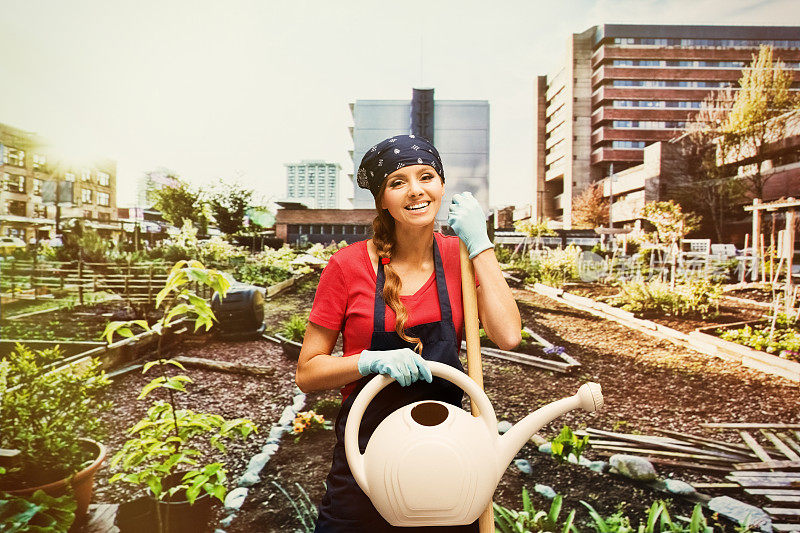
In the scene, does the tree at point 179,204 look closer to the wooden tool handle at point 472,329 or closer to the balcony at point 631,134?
the wooden tool handle at point 472,329

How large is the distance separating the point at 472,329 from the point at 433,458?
1.15ft

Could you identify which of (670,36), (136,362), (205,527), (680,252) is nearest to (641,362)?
(680,252)

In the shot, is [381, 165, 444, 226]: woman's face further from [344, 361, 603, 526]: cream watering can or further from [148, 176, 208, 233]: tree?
[148, 176, 208, 233]: tree

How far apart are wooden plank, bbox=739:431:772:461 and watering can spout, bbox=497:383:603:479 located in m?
1.77

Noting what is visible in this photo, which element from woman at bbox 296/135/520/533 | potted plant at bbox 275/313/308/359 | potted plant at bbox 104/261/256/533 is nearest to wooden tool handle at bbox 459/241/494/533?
woman at bbox 296/135/520/533

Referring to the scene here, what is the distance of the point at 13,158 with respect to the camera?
264 cm

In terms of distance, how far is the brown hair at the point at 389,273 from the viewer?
4.13ft

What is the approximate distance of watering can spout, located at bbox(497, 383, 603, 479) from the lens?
43.2 inches

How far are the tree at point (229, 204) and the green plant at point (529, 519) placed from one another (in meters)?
1.94

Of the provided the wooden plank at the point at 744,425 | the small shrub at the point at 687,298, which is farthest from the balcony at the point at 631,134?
the wooden plank at the point at 744,425

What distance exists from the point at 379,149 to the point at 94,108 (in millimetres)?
2138

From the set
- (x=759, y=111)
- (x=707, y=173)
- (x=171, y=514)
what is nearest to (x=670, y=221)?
(x=707, y=173)

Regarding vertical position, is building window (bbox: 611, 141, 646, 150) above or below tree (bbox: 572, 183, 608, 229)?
above

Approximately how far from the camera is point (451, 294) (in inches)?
53.1
